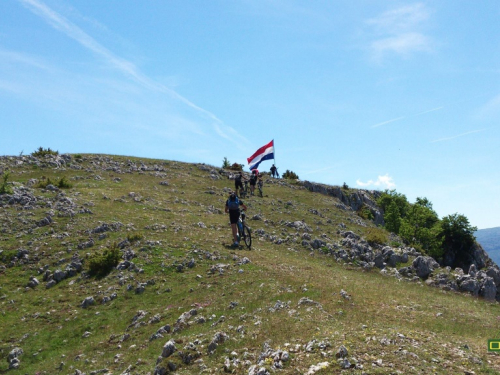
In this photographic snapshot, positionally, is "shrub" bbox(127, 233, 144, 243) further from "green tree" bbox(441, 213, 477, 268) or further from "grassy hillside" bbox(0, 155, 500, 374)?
"green tree" bbox(441, 213, 477, 268)

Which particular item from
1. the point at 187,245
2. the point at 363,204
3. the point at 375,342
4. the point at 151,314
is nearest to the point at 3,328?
the point at 151,314

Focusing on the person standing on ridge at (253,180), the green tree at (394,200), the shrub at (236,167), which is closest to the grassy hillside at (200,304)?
→ the person standing on ridge at (253,180)

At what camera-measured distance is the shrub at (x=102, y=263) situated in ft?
70.5

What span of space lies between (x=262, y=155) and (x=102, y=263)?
30149mm

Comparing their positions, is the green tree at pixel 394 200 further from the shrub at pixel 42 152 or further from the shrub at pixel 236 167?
the shrub at pixel 42 152

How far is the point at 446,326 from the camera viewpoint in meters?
14.0

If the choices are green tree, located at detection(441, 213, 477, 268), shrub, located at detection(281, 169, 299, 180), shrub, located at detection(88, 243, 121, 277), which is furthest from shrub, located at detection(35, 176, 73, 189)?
green tree, located at detection(441, 213, 477, 268)

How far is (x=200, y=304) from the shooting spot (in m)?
17.0

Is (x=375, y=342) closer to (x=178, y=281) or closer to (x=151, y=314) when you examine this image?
(x=151, y=314)

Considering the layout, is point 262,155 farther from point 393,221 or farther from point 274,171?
point 393,221

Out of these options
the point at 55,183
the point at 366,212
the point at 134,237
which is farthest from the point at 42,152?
the point at 366,212

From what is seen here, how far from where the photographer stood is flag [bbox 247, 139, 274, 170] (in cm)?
4838

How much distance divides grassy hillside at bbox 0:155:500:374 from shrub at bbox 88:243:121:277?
611 millimetres

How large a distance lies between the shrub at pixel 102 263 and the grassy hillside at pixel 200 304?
0.61 meters
